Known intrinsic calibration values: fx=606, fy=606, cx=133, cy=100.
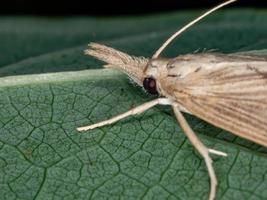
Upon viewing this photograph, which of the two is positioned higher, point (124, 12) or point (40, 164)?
point (40, 164)

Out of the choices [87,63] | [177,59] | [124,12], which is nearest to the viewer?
[177,59]

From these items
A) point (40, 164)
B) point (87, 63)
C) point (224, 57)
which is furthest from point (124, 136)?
point (87, 63)

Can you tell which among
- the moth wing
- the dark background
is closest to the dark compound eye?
the moth wing

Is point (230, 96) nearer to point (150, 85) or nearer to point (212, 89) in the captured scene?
point (212, 89)

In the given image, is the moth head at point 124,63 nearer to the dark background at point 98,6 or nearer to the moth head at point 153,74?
the moth head at point 153,74

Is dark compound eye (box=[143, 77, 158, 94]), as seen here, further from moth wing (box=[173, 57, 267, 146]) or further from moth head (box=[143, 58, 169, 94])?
moth wing (box=[173, 57, 267, 146])

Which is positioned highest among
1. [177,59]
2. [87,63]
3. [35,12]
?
[177,59]

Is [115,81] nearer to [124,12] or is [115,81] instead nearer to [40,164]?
[40,164]

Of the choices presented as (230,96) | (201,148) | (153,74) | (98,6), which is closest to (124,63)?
(153,74)
